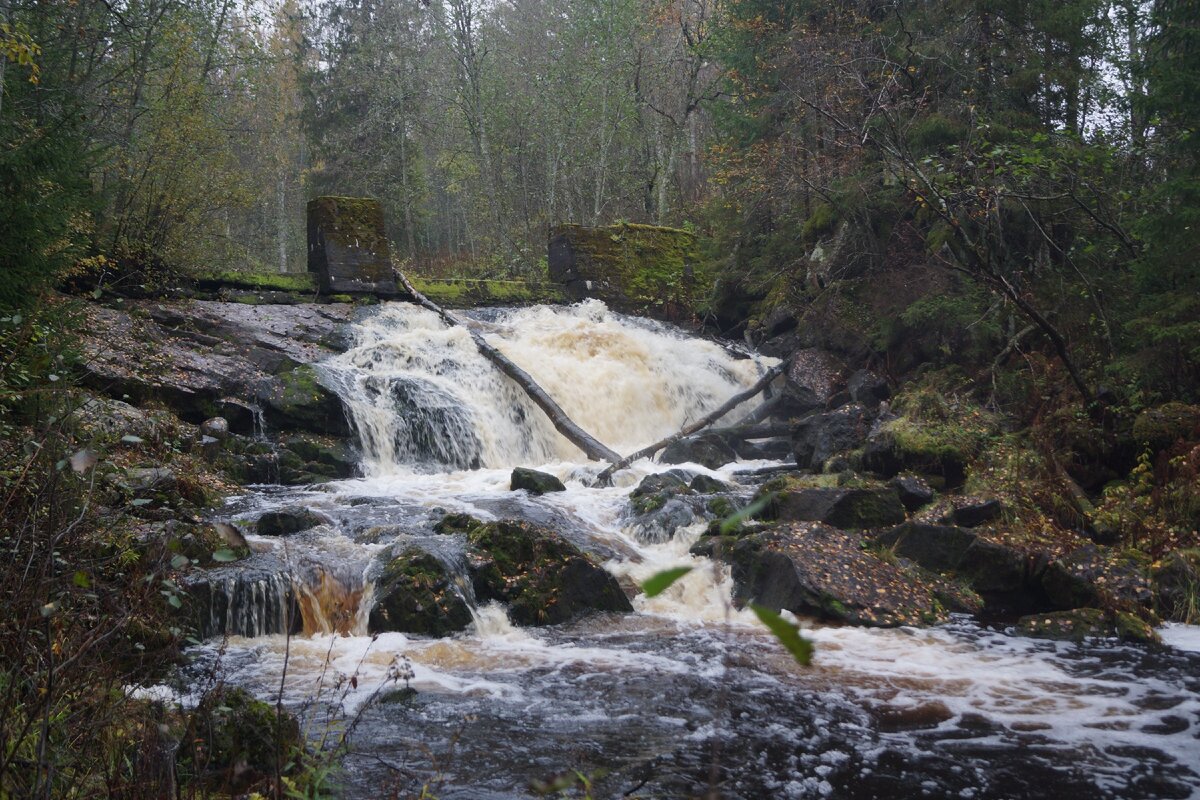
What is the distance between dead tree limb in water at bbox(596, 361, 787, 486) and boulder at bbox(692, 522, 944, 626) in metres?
3.24

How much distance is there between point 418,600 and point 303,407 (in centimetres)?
580

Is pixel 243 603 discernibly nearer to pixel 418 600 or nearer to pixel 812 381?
pixel 418 600

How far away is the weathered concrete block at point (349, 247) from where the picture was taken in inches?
634

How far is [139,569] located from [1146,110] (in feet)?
32.4

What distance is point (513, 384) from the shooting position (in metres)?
14.0

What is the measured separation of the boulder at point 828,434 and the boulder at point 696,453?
43.7 inches

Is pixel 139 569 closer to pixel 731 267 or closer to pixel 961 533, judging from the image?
pixel 961 533

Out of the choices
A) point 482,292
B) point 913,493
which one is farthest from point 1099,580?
point 482,292

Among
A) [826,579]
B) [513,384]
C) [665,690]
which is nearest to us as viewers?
[665,690]

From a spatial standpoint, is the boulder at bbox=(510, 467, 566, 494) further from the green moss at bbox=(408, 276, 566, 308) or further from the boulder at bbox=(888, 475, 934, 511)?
the green moss at bbox=(408, 276, 566, 308)

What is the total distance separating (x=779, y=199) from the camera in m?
16.3

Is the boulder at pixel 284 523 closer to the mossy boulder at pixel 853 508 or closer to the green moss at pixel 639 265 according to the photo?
the mossy boulder at pixel 853 508

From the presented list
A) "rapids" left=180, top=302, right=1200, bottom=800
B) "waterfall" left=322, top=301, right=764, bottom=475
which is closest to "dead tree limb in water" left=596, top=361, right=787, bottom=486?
"waterfall" left=322, top=301, right=764, bottom=475

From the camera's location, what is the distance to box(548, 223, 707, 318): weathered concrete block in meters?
18.6
